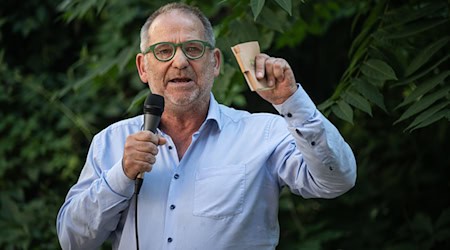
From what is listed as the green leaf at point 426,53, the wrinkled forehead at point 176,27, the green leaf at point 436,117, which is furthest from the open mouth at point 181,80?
the green leaf at point 426,53

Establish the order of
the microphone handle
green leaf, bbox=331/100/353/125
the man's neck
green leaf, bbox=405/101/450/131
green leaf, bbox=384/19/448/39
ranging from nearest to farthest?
the microphone handle < the man's neck < green leaf, bbox=405/101/450/131 < green leaf, bbox=331/100/353/125 < green leaf, bbox=384/19/448/39

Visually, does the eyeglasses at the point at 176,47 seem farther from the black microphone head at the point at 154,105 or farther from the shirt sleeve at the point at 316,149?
the shirt sleeve at the point at 316,149

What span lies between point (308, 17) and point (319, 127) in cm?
175

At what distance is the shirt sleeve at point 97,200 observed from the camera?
2262 mm

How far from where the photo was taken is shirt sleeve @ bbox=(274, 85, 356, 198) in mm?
2088

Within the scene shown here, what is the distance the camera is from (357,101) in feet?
9.18

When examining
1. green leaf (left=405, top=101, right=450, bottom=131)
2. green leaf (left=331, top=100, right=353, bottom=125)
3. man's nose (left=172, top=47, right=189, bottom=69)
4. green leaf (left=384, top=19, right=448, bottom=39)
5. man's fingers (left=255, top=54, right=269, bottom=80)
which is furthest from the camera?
green leaf (left=384, top=19, right=448, bottom=39)

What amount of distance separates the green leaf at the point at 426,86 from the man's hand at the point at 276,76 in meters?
0.73

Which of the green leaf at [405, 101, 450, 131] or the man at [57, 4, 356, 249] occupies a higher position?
the man at [57, 4, 356, 249]

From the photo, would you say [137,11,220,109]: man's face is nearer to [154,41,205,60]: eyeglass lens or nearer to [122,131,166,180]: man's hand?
[154,41,205,60]: eyeglass lens

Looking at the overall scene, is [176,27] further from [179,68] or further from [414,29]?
[414,29]

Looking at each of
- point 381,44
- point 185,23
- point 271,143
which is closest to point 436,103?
point 381,44

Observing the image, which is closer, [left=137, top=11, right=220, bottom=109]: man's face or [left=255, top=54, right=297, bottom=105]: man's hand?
[left=255, top=54, right=297, bottom=105]: man's hand

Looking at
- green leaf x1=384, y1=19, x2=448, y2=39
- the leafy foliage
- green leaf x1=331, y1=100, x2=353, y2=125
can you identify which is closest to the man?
green leaf x1=331, y1=100, x2=353, y2=125
